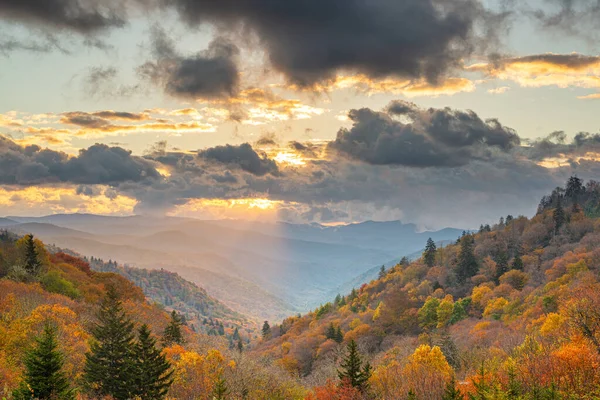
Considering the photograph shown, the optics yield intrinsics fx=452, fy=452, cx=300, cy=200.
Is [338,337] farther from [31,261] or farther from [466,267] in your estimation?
[31,261]

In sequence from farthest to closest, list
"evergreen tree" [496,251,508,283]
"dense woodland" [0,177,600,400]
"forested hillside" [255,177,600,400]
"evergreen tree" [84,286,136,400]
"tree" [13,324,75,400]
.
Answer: "evergreen tree" [496,251,508,283]
"evergreen tree" [84,286,136,400]
"forested hillside" [255,177,600,400]
"dense woodland" [0,177,600,400]
"tree" [13,324,75,400]

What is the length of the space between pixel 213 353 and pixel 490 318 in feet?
283

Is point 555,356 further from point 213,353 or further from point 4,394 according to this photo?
point 4,394

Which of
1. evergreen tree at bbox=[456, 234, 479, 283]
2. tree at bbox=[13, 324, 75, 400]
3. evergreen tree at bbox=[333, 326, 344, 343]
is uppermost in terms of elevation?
tree at bbox=[13, 324, 75, 400]

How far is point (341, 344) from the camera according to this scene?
13488cm

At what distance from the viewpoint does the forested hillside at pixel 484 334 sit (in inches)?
1887

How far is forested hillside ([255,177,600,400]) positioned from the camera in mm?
47938

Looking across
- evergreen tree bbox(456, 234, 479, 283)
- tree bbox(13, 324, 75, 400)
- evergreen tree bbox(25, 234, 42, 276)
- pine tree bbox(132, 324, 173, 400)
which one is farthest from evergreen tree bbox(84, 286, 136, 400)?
evergreen tree bbox(456, 234, 479, 283)

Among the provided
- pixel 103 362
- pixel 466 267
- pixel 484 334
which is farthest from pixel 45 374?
pixel 466 267

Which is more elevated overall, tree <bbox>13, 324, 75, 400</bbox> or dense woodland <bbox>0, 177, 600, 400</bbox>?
tree <bbox>13, 324, 75, 400</bbox>

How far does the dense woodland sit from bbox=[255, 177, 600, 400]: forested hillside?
0.29 meters

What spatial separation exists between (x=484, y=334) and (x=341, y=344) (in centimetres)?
4642

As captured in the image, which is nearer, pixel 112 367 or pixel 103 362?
pixel 112 367

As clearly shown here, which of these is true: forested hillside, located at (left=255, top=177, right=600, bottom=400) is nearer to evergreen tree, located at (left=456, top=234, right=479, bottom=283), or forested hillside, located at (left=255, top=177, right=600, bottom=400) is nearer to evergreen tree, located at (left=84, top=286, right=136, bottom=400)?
evergreen tree, located at (left=456, top=234, right=479, bottom=283)
